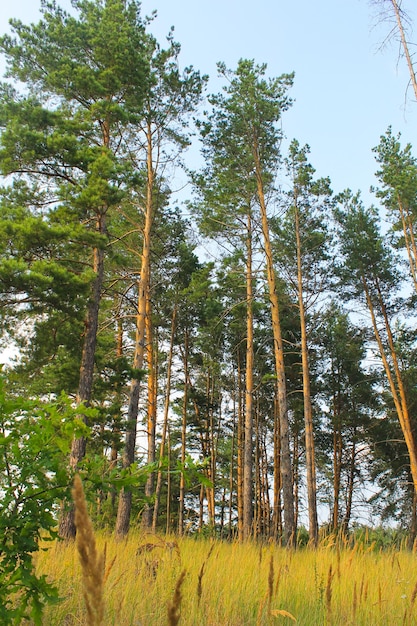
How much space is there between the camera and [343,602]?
3.01 meters

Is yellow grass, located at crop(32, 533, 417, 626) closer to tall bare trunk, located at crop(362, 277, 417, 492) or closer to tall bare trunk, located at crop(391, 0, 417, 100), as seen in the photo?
tall bare trunk, located at crop(391, 0, 417, 100)

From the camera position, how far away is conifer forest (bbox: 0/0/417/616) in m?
9.48

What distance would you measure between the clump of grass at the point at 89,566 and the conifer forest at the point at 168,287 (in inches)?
49.8

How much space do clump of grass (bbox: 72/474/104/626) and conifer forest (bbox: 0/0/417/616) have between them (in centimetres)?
127

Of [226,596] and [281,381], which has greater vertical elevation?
[281,381]

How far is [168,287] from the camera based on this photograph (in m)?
18.8

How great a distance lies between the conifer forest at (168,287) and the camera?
31.1ft

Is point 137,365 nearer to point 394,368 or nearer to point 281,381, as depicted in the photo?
point 281,381

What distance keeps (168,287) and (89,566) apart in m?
18.3

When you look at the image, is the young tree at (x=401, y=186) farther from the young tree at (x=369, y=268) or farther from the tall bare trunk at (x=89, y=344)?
the tall bare trunk at (x=89, y=344)

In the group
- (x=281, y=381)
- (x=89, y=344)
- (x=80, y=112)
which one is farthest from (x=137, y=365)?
(x=80, y=112)

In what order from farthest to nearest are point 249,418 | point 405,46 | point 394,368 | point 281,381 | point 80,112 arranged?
point 394,368 → point 249,418 → point 281,381 → point 80,112 → point 405,46

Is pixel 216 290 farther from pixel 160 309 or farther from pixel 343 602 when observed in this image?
pixel 343 602

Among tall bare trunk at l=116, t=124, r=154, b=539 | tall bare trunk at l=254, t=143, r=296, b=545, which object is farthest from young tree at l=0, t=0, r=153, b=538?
tall bare trunk at l=254, t=143, r=296, b=545
